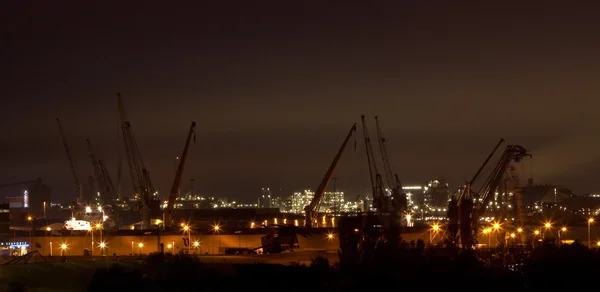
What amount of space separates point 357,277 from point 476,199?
51.6 meters

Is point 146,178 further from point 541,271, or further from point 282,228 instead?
point 541,271

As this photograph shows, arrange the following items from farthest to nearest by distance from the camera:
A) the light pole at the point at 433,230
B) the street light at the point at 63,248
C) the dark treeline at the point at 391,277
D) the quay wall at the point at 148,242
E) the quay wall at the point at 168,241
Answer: the quay wall at the point at 148,242, the quay wall at the point at 168,241, the street light at the point at 63,248, the light pole at the point at 433,230, the dark treeline at the point at 391,277

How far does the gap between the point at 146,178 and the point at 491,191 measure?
4305 cm

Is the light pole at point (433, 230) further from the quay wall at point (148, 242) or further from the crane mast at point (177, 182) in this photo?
the crane mast at point (177, 182)

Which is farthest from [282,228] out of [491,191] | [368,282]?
[368,282]

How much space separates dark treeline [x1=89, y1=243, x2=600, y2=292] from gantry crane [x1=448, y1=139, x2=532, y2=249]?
44.0 feet

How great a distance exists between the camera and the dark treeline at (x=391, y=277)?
118 feet

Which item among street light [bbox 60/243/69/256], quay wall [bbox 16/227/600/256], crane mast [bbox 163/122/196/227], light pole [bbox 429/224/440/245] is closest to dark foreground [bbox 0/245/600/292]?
light pole [bbox 429/224/440/245]

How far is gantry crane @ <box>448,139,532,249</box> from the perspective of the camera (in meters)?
58.2

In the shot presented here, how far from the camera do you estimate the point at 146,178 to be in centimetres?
11144

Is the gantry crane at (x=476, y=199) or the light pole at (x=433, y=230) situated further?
the light pole at (x=433, y=230)

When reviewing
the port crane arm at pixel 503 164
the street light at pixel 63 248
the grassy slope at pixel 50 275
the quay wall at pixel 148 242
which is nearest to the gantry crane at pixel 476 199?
the port crane arm at pixel 503 164

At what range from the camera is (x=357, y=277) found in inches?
1446

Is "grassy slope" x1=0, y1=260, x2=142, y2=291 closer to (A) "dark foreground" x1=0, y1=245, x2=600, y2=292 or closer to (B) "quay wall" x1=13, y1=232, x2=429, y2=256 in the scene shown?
(A) "dark foreground" x1=0, y1=245, x2=600, y2=292
